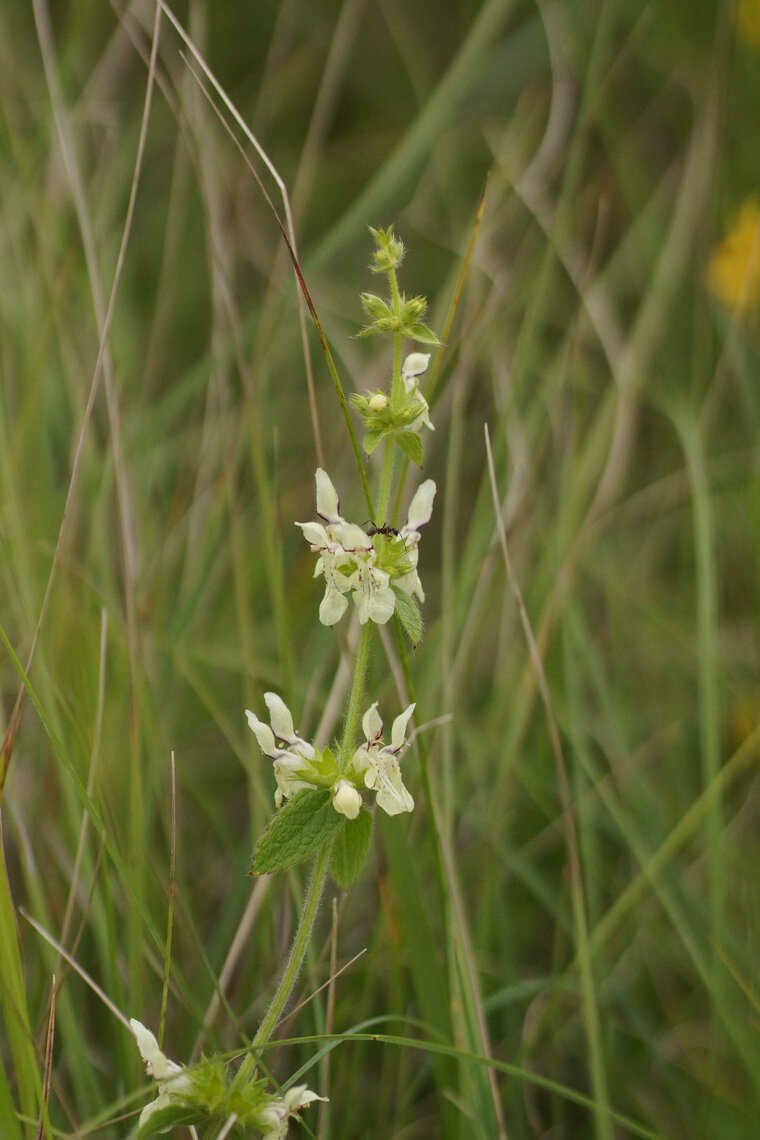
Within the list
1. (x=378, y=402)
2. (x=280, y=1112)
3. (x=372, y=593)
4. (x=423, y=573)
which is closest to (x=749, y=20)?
(x=423, y=573)

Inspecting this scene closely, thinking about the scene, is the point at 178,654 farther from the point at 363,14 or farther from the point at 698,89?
the point at 363,14

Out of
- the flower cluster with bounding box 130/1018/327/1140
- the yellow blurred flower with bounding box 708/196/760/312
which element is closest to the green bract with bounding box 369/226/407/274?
the flower cluster with bounding box 130/1018/327/1140

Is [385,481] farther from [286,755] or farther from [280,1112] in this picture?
[280,1112]

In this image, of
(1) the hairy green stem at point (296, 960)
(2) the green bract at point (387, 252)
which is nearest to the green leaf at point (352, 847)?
(1) the hairy green stem at point (296, 960)

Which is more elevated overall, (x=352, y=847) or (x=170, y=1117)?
(x=352, y=847)

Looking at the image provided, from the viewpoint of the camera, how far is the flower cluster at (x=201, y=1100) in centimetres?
90

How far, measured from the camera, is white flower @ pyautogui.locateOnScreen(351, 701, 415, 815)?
922 mm

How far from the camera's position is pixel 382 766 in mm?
938

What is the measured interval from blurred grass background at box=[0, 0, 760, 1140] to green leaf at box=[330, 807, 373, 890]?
9.1 inches

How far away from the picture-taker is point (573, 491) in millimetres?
1707

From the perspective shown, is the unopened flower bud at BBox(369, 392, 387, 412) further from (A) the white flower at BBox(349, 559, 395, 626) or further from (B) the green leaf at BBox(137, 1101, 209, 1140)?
(B) the green leaf at BBox(137, 1101, 209, 1140)

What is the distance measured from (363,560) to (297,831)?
23 centimetres

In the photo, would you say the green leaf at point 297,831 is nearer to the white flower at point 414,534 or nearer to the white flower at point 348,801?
the white flower at point 348,801

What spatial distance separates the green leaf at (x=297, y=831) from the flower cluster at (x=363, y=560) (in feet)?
0.49
